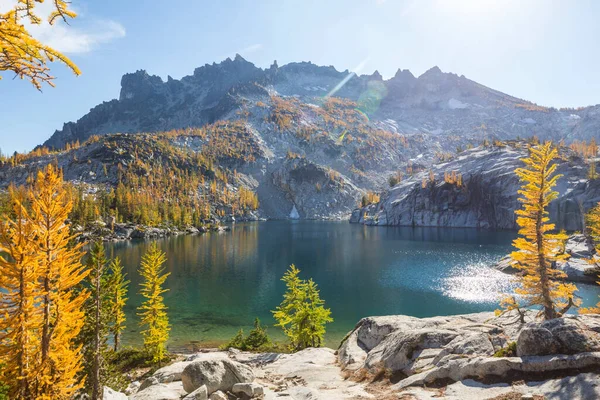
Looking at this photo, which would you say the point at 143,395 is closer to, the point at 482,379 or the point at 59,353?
the point at 59,353

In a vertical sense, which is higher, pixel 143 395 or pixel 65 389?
pixel 65 389

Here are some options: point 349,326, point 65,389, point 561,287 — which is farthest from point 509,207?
point 65,389

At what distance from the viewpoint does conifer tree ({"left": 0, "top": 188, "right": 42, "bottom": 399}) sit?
12.4 meters

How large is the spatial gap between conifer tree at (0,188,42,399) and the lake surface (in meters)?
28.9

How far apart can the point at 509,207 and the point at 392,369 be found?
185770 millimetres

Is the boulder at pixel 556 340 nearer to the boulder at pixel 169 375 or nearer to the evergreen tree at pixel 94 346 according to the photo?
the boulder at pixel 169 375

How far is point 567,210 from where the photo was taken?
14412cm

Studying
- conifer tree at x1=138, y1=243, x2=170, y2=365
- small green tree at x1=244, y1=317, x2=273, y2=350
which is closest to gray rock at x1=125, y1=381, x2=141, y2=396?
conifer tree at x1=138, y1=243, x2=170, y2=365

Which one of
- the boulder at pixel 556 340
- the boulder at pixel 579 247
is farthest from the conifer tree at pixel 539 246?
the boulder at pixel 579 247

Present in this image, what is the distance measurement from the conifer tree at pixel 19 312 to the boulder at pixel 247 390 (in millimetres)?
8558

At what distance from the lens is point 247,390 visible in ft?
53.8

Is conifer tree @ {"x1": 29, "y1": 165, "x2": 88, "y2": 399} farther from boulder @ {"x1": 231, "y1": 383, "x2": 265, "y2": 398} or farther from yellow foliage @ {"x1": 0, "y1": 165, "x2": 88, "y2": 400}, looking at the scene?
boulder @ {"x1": 231, "y1": 383, "x2": 265, "y2": 398}

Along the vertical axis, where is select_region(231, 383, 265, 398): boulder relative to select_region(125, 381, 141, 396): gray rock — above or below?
above

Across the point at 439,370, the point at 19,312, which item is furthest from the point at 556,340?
the point at 19,312
